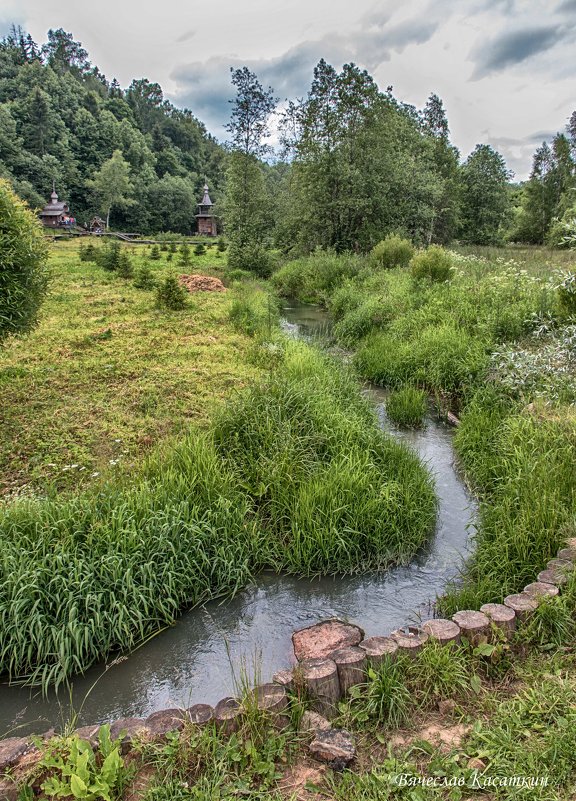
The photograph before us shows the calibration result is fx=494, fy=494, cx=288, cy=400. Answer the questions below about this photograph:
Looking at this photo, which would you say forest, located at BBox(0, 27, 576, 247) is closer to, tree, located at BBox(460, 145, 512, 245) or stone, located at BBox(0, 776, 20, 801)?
tree, located at BBox(460, 145, 512, 245)

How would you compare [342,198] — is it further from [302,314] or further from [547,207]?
[547,207]

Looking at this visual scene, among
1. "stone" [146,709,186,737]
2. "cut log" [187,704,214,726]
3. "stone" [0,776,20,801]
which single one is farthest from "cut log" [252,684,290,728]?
"stone" [0,776,20,801]

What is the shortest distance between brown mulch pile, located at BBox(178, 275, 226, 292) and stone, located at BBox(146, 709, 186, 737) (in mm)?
16207

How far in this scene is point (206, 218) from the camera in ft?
193

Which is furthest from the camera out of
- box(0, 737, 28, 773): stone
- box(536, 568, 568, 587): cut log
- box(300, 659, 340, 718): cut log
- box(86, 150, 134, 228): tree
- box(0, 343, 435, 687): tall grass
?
box(86, 150, 134, 228): tree

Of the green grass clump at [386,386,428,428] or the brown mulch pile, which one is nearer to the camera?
the green grass clump at [386,386,428,428]

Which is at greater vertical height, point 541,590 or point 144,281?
point 144,281

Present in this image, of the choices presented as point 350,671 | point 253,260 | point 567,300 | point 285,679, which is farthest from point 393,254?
point 285,679

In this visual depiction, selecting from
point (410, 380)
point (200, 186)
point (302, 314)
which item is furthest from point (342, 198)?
point (200, 186)

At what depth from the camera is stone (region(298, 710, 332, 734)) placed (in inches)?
104

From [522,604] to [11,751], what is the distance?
311cm

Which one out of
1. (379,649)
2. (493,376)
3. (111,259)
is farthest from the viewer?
(111,259)

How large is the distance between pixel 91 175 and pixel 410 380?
6241cm

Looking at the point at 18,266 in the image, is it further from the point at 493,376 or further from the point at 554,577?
the point at 554,577
